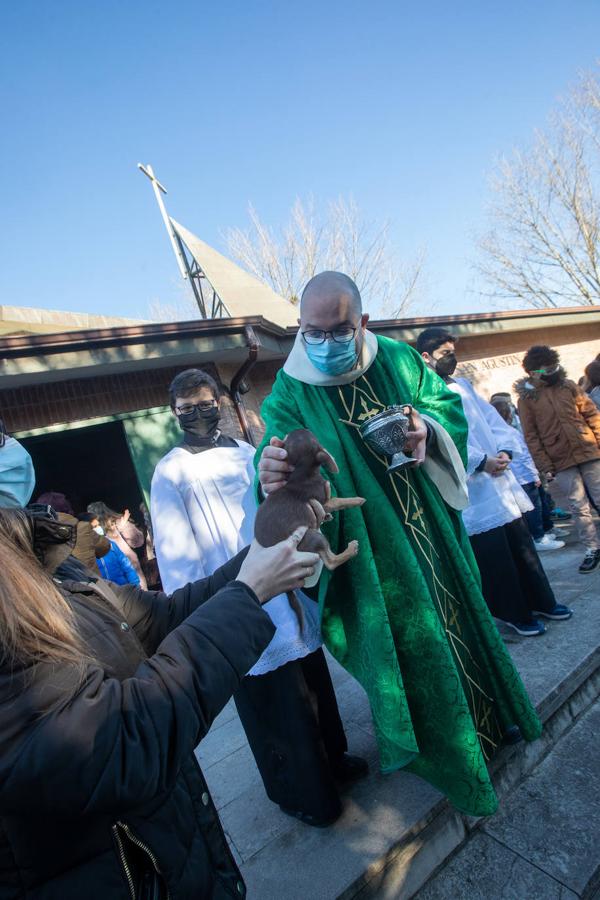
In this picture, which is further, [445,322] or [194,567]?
[445,322]

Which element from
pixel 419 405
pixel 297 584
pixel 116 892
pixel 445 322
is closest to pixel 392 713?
pixel 297 584

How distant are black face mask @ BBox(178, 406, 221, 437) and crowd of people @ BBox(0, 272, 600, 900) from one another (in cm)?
1

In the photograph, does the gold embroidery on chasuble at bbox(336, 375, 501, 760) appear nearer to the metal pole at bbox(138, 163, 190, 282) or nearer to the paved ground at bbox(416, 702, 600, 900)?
the paved ground at bbox(416, 702, 600, 900)

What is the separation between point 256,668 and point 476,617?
1141mm

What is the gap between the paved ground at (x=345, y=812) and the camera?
79.6 inches

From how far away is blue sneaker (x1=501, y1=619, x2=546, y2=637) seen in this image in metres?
3.64

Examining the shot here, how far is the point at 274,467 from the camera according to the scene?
1877mm

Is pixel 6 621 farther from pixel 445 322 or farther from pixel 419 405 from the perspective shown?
pixel 445 322

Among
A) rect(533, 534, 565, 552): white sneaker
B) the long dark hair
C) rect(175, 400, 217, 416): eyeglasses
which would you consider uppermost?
rect(175, 400, 217, 416): eyeglasses

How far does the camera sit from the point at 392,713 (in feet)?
6.56

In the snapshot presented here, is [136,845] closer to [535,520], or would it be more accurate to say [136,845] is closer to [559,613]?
[559,613]

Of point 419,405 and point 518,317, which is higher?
point 518,317

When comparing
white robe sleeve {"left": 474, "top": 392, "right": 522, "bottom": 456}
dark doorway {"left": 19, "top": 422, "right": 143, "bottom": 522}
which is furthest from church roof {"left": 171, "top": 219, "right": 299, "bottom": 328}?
white robe sleeve {"left": 474, "top": 392, "right": 522, "bottom": 456}

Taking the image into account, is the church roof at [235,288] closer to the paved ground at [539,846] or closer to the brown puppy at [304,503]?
the brown puppy at [304,503]
